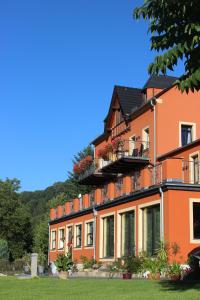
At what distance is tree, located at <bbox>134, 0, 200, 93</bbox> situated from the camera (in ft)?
26.6

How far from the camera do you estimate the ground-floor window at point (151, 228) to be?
78.2ft

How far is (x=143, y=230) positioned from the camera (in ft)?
83.0

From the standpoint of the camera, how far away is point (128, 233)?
1072 inches

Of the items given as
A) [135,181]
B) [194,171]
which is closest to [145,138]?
[135,181]

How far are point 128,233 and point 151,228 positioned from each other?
2967mm

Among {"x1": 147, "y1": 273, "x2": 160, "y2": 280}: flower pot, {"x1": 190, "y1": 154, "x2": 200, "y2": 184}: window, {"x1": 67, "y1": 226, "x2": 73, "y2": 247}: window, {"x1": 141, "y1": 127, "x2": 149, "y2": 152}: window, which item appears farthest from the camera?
{"x1": 67, "y1": 226, "x2": 73, "y2": 247}: window

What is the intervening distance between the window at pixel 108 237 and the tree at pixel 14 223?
36.6 meters

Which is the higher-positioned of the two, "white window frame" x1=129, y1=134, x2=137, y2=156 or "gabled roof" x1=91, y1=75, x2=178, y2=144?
"gabled roof" x1=91, y1=75, x2=178, y2=144

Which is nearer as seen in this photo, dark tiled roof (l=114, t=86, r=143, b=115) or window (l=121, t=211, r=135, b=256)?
window (l=121, t=211, r=135, b=256)

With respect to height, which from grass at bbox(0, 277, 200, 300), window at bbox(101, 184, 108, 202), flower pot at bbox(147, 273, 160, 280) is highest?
window at bbox(101, 184, 108, 202)

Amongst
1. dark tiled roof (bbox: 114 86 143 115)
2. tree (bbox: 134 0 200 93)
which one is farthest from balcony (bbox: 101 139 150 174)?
tree (bbox: 134 0 200 93)

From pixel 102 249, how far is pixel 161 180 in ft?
28.8

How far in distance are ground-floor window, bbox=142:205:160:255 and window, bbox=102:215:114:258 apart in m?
4.56

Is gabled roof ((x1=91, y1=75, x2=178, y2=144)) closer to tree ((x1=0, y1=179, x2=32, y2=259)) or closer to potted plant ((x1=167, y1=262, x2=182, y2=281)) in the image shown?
potted plant ((x1=167, y1=262, x2=182, y2=281))
